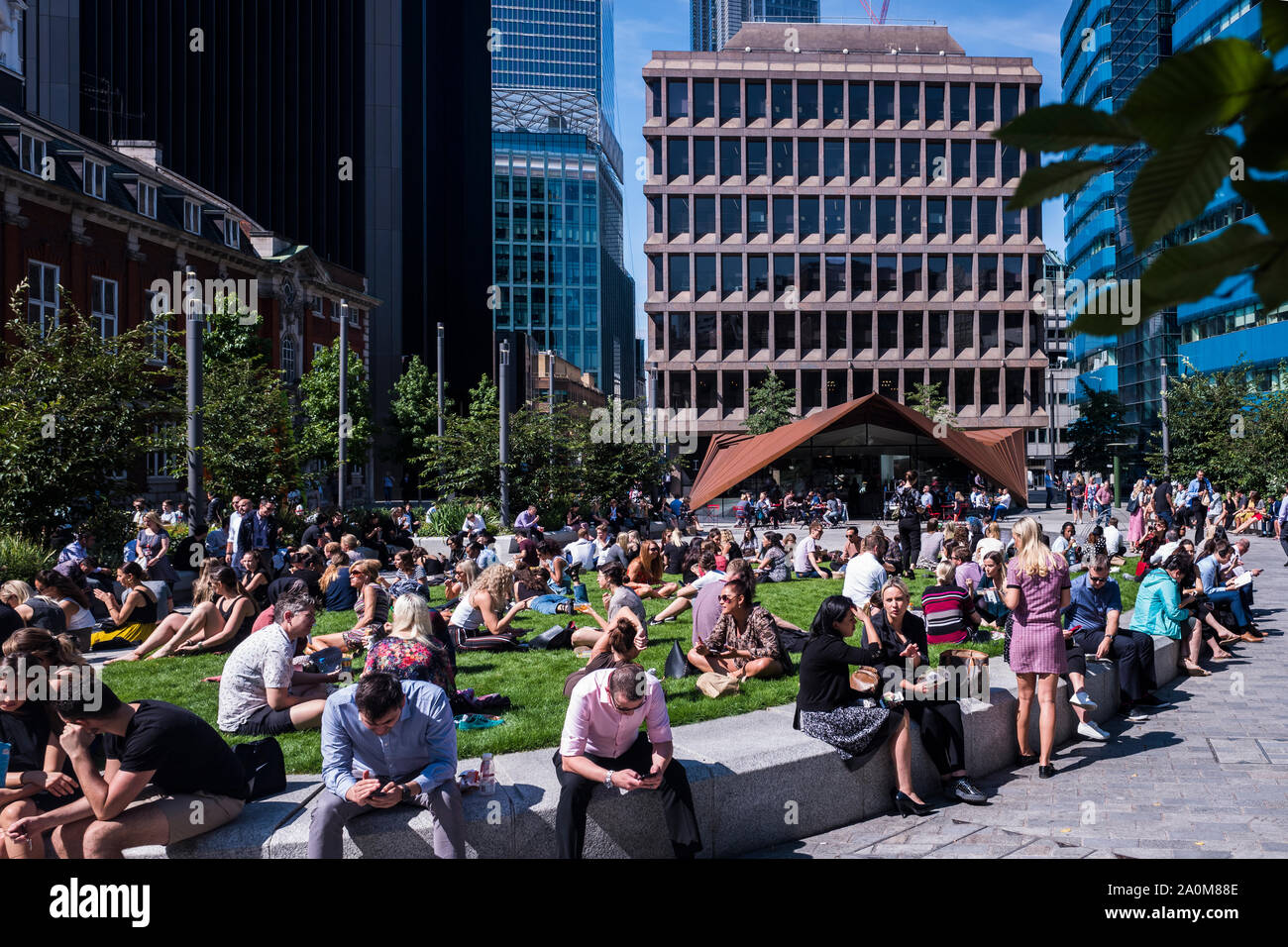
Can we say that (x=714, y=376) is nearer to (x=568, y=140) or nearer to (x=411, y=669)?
(x=411, y=669)

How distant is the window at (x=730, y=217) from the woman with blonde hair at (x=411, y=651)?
60676 mm

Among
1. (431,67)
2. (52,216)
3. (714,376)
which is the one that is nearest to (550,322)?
(431,67)

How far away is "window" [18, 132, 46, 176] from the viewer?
32562 millimetres

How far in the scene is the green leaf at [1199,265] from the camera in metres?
1.13

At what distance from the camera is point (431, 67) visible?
258 ft

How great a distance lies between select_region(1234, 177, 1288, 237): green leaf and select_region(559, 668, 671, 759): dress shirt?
5345 mm

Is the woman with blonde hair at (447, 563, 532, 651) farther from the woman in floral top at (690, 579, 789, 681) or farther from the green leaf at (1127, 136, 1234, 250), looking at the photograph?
the green leaf at (1127, 136, 1234, 250)

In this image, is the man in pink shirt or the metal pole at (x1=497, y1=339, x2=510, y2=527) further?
the metal pole at (x1=497, y1=339, x2=510, y2=527)

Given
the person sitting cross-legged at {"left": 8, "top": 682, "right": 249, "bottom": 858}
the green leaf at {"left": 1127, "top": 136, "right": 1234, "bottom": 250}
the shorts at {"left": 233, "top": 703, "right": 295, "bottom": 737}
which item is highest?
the green leaf at {"left": 1127, "top": 136, "right": 1234, "bottom": 250}

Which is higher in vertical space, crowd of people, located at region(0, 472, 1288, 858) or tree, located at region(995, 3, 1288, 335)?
tree, located at region(995, 3, 1288, 335)

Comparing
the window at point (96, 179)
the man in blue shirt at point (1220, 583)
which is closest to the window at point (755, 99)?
the window at point (96, 179)

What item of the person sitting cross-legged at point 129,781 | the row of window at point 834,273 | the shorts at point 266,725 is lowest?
the shorts at point 266,725

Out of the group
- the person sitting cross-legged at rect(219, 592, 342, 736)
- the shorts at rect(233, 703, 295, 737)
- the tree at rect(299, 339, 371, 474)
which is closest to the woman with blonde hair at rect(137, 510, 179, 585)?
the person sitting cross-legged at rect(219, 592, 342, 736)

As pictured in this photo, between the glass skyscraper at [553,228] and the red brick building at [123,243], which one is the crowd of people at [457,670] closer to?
the red brick building at [123,243]
